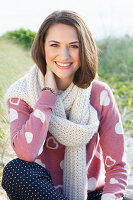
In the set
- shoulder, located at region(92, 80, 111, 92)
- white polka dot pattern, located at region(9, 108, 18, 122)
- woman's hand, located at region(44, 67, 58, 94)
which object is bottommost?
white polka dot pattern, located at region(9, 108, 18, 122)

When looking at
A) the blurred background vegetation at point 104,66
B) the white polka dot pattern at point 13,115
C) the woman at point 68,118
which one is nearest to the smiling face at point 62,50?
the woman at point 68,118

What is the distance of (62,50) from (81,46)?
12cm

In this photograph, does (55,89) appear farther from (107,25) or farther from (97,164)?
(107,25)

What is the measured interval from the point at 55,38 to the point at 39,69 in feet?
0.84

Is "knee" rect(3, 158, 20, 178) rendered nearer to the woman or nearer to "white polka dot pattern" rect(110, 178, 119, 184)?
the woman

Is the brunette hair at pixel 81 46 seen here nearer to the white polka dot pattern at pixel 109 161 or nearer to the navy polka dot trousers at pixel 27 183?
the white polka dot pattern at pixel 109 161

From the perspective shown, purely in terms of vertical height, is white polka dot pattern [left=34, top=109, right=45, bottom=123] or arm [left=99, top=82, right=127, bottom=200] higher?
white polka dot pattern [left=34, top=109, right=45, bottom=123]

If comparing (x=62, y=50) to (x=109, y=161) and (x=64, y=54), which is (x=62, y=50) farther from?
(x=109, y=161)

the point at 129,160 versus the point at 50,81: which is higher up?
the point at 50,81

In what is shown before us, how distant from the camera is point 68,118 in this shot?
2.39m

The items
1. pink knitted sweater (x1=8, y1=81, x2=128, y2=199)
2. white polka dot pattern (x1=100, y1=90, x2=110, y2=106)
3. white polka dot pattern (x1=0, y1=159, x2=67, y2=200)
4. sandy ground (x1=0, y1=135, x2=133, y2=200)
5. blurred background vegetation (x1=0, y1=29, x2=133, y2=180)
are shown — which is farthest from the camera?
blurred background vegetation (x1=0, y1=29, x2=133, y2=180)

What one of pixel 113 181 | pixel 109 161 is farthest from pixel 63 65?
pixel 113 181

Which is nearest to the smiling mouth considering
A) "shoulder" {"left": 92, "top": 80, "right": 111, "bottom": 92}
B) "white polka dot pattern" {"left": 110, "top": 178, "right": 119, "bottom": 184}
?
"shoulder" {"left": 92, "top": 80, "right": 111, "bottom": 92}

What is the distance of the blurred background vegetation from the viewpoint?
351cm
